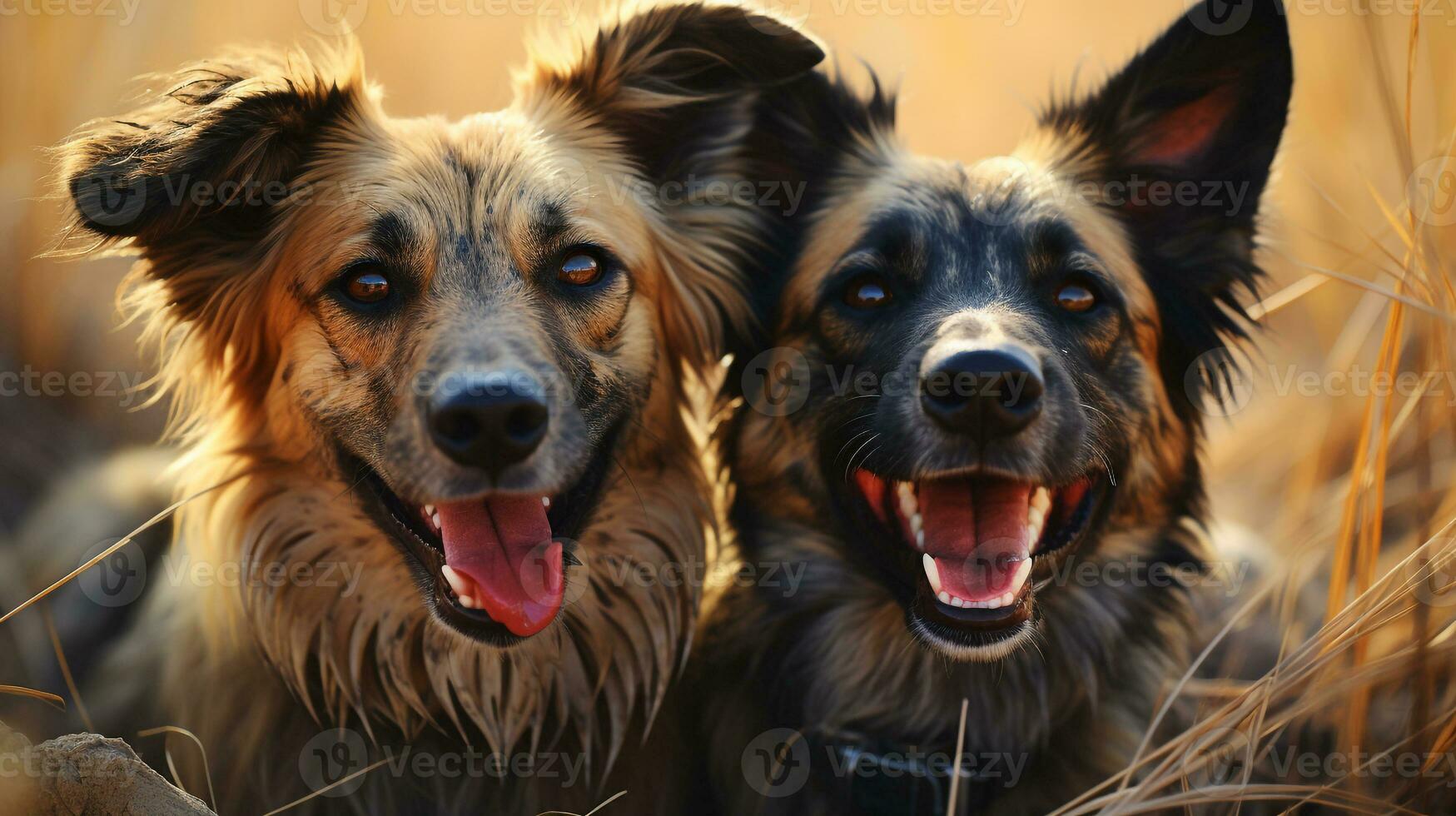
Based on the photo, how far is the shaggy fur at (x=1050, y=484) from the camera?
3.21 metres

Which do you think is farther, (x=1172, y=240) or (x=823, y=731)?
(x=1172, y=240)

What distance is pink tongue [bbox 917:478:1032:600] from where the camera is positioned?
3.03m

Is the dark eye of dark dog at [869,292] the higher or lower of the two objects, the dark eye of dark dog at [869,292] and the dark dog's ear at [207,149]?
the lower

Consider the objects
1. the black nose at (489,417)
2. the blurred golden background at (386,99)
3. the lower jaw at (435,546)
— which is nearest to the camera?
the black nose at (489,417)

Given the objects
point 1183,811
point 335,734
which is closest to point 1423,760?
point 1183,811

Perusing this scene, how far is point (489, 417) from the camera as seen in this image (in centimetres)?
257

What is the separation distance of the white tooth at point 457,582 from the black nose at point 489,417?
368 millimetres

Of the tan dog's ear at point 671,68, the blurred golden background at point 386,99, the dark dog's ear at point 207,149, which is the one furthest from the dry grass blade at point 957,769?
the dark dog's ear at point 207,149

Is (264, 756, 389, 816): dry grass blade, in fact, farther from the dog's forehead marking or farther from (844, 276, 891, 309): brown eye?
(844, 276, 891, 309): brown eye

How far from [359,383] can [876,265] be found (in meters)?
1.45

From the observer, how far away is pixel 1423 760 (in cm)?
290

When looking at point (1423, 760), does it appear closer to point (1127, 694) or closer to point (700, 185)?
point (1127, 694)

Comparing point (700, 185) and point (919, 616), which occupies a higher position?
point (700, 185)

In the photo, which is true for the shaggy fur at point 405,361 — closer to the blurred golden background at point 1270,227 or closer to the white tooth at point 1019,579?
the blurred golden background at point 1270,227
